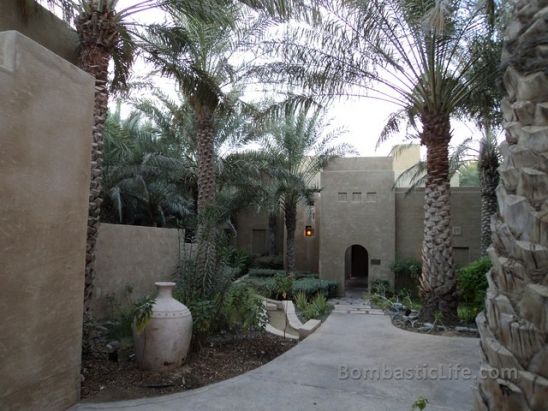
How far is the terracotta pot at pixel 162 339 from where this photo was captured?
18.6 ft

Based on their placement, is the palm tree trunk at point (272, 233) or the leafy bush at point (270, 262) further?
the palm tree trunk at point (272, 233)

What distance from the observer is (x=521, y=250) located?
6.67 ft

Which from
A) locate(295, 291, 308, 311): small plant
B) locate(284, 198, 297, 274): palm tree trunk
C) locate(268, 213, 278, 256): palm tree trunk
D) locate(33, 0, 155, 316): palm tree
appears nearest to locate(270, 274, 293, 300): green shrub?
locate(295, 291, 308, 311): small plant

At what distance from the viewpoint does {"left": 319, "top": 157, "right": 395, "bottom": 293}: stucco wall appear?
18.6 m

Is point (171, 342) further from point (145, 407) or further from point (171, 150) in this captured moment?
point (171, 150)

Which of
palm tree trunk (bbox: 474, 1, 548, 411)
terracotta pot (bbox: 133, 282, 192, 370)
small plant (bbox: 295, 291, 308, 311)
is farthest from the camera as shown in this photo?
small plant (bbox: 295, 291, 308, 311)

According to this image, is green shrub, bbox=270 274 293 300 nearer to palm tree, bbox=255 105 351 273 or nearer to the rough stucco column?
palm tree, bbox=255 105 351 273

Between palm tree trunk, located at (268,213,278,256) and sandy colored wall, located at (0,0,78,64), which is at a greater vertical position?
sandy colored wall, located at (0,0,78,64)

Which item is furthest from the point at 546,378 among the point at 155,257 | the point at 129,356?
the point at 155,257

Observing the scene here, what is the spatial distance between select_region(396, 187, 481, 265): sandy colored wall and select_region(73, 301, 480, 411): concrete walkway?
1086cm

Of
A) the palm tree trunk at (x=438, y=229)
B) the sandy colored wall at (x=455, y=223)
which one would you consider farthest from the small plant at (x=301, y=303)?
the sandy colored wall at (x=455, y=223)

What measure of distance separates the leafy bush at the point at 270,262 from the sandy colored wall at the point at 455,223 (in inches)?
256

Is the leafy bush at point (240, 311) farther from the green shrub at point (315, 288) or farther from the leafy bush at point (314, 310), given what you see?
the green shrub at point (315, 288)

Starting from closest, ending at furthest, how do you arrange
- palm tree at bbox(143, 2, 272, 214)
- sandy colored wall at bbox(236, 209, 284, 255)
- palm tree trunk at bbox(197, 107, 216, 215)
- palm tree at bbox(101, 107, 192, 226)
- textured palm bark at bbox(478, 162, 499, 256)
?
palm tree at bbox(143, 2, 272, 214) → palm tree trunk at bbox(197, 107, 216, 215) → textured palm bark at bbox(478, 162, 499, 256) → palm tree at bbox(101, 107, 192, 226) → sandy colored wall at bbox(236, 209, 284, 255)
